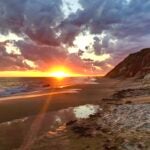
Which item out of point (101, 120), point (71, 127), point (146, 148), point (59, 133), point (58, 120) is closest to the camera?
point (146, 148)

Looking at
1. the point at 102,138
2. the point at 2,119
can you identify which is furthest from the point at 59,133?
the point at 2,119

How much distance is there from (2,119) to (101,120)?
9080mm

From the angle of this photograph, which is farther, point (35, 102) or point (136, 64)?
point (136, 64)

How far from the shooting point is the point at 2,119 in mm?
25422

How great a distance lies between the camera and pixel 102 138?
17000 millimetres

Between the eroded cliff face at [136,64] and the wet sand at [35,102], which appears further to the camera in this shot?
the eroded cliff face at [136,64]

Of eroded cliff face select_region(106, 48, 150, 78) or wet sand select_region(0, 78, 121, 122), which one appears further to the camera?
eroded cliff face select_region(106, 48, 150, 78)

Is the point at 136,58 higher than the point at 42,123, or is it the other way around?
the point at 136,58

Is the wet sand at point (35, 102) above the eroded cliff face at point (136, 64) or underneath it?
underneath

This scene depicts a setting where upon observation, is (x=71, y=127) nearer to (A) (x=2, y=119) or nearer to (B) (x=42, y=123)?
(B) (x=42, y=123)

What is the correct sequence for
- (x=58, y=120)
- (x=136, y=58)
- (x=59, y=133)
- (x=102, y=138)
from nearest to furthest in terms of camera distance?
(x=102, y=138)
(x=59, y=133)
(x=58, y=120)
(x=136, y=58)

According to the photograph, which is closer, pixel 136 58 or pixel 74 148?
pixel 74 148

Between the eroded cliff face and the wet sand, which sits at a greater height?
the eroded cliff face

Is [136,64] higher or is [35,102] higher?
[136,64]
